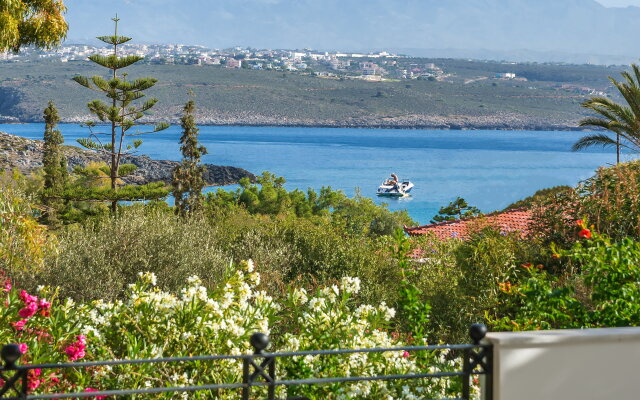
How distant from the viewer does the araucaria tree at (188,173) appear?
33.6m

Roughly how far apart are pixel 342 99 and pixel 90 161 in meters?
53.0

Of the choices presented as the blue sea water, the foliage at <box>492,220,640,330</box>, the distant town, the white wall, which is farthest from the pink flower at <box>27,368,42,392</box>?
the distant town

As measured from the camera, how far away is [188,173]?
34.1 meters

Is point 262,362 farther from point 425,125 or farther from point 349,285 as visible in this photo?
point 425,125

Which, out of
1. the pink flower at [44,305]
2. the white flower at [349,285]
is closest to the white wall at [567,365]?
the white flower at [349,285]

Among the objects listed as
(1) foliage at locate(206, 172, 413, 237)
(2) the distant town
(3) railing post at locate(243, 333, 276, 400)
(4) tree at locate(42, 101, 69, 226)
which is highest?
(2) the distant town

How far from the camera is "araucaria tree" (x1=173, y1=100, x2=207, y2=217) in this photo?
3359cm

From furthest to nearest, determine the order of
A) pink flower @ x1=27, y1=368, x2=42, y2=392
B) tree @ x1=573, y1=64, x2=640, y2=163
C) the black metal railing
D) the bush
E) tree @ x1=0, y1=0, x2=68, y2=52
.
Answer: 1. tree @ x1=573, y1=64, x2=640, y2=163
2. tree @ x1=0, y1=0, x2=68, y2=52
3. the bush
4. pink flower @ x1=27, y1=368, x2=42, y2=392
5. the black metal railing

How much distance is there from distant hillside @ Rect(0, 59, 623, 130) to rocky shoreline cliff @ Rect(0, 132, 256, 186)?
27.5 m

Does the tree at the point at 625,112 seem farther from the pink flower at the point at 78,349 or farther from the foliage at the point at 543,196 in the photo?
the pink flower at the point at 78,349

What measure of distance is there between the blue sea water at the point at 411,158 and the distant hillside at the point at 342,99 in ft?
6.47

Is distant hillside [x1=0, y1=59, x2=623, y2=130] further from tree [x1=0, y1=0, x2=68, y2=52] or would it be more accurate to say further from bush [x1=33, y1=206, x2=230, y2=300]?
bush [x1=33, y1=206, x2=230, y2=300]

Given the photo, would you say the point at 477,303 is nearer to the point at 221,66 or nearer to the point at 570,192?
the point at 570,192

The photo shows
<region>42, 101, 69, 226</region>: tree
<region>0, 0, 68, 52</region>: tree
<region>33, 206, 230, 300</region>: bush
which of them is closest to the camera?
<region>33, 206, 230, 300</region>: bush
